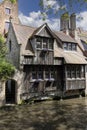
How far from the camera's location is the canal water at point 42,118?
1425 cm

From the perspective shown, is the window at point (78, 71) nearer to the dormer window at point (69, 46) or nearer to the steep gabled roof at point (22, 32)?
the dormer window at point (69, 46)

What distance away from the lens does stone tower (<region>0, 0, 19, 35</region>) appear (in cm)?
3600

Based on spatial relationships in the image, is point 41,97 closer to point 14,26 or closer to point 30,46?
point 30,46

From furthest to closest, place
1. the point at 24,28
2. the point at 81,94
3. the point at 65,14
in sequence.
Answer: the point at 81,94 < the point at 24,28 < the point at 65,14

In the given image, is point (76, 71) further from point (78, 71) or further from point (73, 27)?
point (73, 27)

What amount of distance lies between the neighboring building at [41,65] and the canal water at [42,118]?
3.55 meters

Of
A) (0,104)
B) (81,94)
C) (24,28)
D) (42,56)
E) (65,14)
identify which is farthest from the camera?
(81,94)

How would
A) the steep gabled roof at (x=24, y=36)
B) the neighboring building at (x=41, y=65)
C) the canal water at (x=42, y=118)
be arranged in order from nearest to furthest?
the canal water at (x=42, y=118), the neighboring building at (x=41, y=65), the steep gabled roof at (x=24, y=36)

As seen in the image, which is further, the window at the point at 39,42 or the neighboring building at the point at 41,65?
the window at the point at 39,42

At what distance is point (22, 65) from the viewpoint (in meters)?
22.9

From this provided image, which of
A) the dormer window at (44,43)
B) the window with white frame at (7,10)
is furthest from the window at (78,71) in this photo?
the window with white frame at (7,10)

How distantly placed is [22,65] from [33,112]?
19.7 feet

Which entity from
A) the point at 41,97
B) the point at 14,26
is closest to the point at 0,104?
the point at 41,97

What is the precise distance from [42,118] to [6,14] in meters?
25.3
